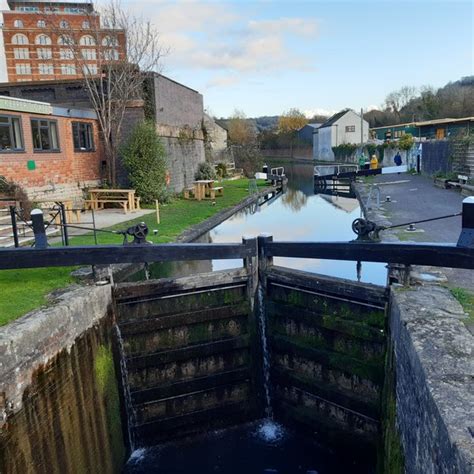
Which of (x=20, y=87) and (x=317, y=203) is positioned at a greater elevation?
(x=20, y=87)

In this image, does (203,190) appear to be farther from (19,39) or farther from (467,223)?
(19,39)

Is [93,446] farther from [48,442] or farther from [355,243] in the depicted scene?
[355,243]

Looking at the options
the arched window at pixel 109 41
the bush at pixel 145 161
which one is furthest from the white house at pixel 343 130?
the bush at pixel 145 161

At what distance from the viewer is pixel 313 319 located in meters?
6.20

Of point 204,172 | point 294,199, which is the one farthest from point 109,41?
point 294,199

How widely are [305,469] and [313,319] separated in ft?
6.29

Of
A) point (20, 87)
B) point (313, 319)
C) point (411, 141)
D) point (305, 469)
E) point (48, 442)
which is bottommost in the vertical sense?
point (305, 469)

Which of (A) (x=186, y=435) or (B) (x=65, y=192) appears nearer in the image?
(A) (x=186, y=435)

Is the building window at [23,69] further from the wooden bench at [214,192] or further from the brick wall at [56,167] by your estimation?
the brick wall at [56,167]

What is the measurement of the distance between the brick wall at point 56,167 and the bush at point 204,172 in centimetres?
727

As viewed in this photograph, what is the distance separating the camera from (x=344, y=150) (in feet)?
157

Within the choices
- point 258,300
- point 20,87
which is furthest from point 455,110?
point 258,300

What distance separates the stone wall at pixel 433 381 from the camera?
8.82 ft

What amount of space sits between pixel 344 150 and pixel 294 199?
26.9 m
